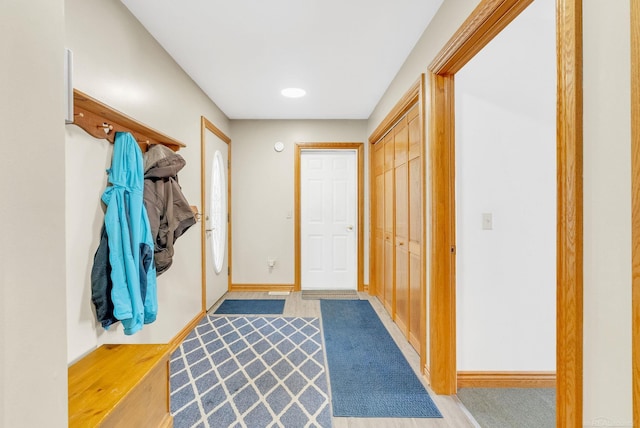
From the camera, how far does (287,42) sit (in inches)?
83.7

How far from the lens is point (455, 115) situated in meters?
1.86

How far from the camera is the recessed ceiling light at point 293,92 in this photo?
9.74 feet

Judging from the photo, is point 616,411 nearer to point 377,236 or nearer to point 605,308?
point 605,308

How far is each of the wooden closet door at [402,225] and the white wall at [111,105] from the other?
191 centimetres

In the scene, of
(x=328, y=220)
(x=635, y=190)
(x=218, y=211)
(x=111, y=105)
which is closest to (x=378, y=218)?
(x=328, y=220)

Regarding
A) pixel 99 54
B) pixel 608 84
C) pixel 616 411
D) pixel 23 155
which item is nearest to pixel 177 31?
pixel 99 54

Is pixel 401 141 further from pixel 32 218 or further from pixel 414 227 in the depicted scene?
pixel 32 218

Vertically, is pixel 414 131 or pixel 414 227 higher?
pixel 414 131

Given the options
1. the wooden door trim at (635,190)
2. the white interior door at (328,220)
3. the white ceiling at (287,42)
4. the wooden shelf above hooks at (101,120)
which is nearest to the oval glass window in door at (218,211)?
the white ceiling at (287,42)

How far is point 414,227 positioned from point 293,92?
1805 millimetres

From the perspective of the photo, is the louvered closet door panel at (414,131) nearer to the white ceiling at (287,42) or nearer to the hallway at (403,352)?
the white ceiling at (287,42)

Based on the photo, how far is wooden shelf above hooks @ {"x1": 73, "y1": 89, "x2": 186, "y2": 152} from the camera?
1337mm

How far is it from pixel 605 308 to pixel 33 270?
140 centimetres

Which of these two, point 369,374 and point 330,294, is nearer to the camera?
point 369,374
